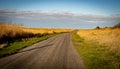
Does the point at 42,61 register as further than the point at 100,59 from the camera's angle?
No

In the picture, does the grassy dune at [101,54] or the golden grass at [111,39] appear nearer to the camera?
the grassy dune at [101,54]

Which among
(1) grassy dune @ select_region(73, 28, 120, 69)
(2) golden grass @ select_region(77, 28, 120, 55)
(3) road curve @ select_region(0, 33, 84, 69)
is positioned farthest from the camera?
(2) golden grass @ select_region(77, 28, 120, 55)

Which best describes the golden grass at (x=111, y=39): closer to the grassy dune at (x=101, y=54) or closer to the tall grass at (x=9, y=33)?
the grassy dune at (x=101, y=54)

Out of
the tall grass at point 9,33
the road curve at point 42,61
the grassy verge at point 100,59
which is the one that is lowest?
the grassy verge at point 100,59

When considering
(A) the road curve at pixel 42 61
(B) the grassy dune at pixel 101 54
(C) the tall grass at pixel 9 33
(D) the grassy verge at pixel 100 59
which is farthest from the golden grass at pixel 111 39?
(C) the tall grass at pixel 9 33

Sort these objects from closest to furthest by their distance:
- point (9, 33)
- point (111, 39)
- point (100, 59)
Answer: point (100, 59) → point (111, 39) → point (9, 33)

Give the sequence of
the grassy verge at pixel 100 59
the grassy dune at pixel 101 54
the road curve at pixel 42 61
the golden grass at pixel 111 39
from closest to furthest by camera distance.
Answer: the road curve at pixel 42 61 → the grassy verge at pixel 100 59 → the grassy dune at pixel 101 54 → the golden grass at pixel 111 39

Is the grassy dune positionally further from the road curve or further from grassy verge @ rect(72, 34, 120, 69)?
the road curve

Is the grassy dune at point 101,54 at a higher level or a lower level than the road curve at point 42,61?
lower

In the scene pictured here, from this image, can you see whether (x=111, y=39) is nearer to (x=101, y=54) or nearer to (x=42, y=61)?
(x=101, y=54)

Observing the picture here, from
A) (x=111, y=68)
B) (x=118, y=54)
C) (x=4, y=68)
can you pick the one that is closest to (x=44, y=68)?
(x=4, y=68)

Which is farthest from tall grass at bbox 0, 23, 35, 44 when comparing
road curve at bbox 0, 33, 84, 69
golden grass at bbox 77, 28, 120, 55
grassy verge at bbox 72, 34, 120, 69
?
golden grass at bbox 77, 28, 120, 55

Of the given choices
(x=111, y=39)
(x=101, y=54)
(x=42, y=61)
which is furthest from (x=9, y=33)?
(x=42, y=61)

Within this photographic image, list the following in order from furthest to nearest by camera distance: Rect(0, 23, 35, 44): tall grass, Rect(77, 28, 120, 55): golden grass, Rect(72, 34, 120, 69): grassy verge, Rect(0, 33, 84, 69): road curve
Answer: Rect(0, 23, 35, 44): tall grass
Rect(77, 28, 120, 55): golden grass
Rect(72, 34, 120, 69): grassy verge
Rect(0, 33, 84, 69): road curve
